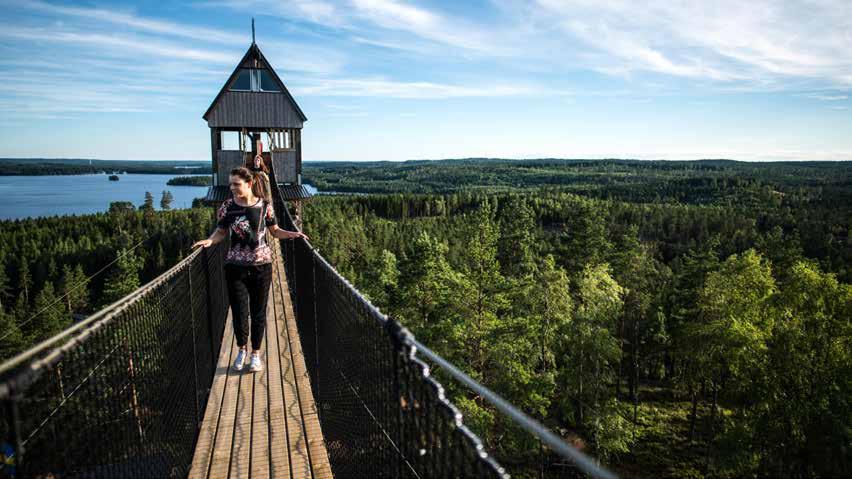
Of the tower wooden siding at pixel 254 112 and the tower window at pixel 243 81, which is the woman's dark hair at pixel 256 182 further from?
the tower window at pixel 243 81

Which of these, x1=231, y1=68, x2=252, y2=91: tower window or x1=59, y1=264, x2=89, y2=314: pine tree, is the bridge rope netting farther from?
x1=59, y1=264, x2=89, y2=314: pine tree

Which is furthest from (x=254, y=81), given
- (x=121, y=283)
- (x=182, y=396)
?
(x=121, y=283)

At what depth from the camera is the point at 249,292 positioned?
17.0 ft

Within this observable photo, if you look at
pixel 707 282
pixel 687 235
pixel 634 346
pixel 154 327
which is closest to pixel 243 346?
pixel 154 327

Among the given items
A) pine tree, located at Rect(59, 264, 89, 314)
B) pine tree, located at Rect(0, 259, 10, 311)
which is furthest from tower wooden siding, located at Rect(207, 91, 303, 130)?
pine tree, located at Rect(0, 259, 10, 311)

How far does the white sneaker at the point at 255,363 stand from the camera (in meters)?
5.45

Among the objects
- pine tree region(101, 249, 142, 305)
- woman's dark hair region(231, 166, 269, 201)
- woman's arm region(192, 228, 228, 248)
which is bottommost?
pine tree region(101, 249, 142, 305)

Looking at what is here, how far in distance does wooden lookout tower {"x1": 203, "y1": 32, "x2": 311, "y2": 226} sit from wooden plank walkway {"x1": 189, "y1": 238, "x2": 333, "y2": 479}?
1128 cm

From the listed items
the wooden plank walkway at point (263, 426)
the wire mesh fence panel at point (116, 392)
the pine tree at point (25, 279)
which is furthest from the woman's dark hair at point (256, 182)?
the pine tree at point (25, 279)

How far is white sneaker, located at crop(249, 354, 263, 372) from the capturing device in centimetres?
545

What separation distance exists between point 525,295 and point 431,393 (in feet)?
79.4

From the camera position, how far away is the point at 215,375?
18.1 ft

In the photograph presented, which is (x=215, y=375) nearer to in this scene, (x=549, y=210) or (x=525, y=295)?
(x=525, y=295)

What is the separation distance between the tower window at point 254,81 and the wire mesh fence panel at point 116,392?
13751mm
